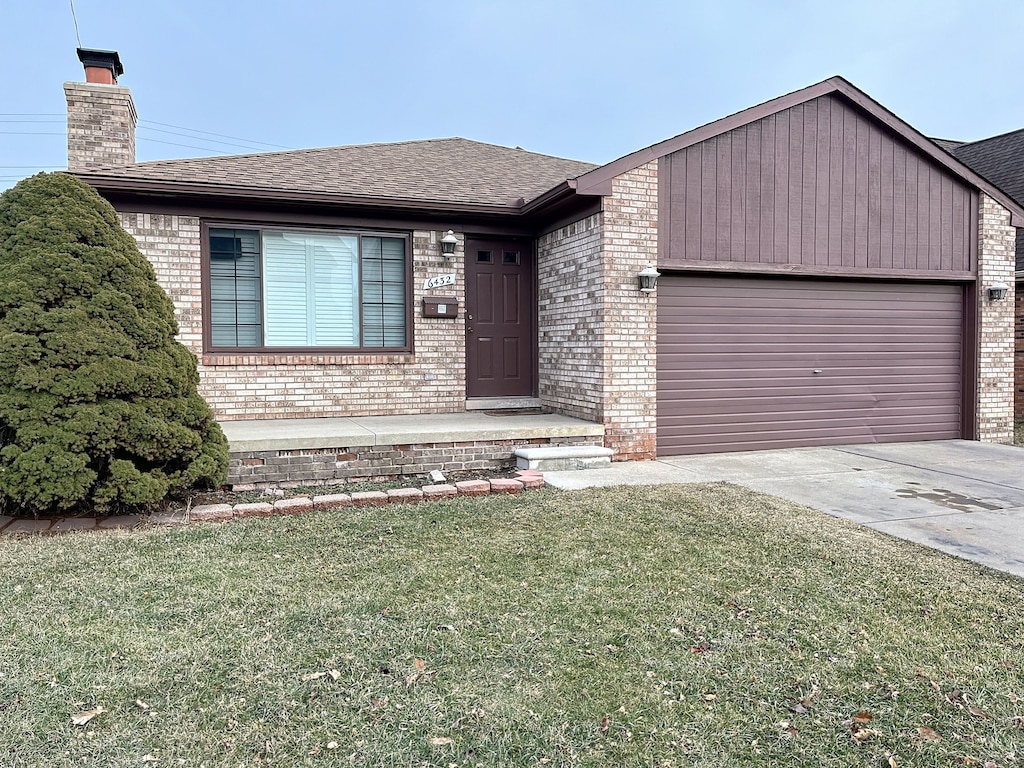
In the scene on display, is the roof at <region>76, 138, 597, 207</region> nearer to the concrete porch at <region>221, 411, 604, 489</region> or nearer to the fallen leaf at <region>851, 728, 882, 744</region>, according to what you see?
the concrete porch at <region>221, 411, 604, 489</region>

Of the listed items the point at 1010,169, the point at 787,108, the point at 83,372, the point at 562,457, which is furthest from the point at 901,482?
the point at 1010,169

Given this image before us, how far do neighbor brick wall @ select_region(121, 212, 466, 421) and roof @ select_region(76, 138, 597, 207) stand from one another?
53 centimetres

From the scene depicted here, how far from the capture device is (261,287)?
8172 mm

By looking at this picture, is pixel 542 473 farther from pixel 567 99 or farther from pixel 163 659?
pixel 567 99

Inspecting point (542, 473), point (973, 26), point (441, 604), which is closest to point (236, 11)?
point (973, 26)

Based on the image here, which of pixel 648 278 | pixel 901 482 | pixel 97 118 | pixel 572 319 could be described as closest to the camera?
pixel 901 482

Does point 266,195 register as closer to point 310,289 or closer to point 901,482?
point 310,289

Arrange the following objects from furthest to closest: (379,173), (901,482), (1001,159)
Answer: (1001,159) < (379,173) < (901,482)

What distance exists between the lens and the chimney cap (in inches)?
322

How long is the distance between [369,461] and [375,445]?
0.56ft

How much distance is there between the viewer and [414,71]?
4200 centimetres

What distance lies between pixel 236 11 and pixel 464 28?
10.5 m

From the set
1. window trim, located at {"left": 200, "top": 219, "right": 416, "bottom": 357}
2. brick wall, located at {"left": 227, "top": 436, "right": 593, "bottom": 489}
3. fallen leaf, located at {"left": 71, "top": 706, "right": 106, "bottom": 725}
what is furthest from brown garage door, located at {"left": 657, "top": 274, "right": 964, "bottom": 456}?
fallen leaf, located at {"left": 71, "top": 706, "right": 106, "bottom": 725}

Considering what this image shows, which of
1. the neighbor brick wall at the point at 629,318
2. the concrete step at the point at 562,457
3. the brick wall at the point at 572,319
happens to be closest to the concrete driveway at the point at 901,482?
the concrete step at the point at 562,457
